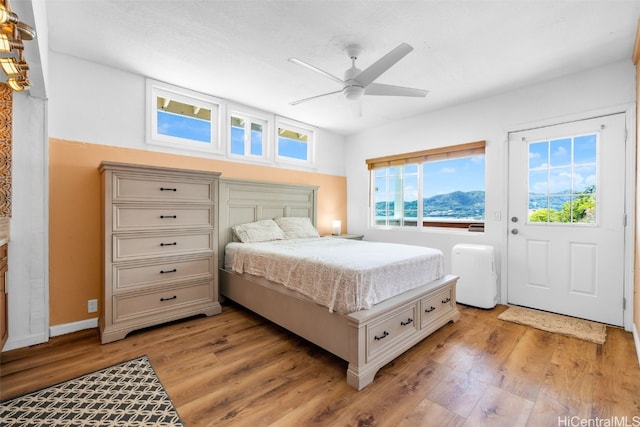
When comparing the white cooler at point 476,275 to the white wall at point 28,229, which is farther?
the white cooler at point 476,275

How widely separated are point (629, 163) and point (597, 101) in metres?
0.69

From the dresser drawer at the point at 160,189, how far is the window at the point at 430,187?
282 cm

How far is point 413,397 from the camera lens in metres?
1.71

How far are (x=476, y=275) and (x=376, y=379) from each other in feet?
6.62

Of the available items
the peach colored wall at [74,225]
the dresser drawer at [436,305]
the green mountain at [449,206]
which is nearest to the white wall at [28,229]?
the peach colored wall at [74,225]

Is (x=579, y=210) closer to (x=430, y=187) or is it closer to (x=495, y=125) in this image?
(x=495, y=125)

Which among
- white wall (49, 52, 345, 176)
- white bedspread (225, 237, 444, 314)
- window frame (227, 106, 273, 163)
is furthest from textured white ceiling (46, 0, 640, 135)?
white bedspread (225, 237, 444, 314)

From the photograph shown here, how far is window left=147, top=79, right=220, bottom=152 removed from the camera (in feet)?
10.3

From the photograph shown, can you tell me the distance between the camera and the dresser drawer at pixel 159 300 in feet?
8.15

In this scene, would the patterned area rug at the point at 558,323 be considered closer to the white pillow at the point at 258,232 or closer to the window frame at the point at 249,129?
the white pillow at the point at 258,232

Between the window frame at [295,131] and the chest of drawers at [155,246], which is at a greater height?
the window frame at [295,131]

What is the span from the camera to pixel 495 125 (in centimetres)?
344

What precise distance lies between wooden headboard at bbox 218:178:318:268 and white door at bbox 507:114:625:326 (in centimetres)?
274

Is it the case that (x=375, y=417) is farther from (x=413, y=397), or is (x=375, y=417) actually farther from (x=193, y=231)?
(x=193, y=231)
